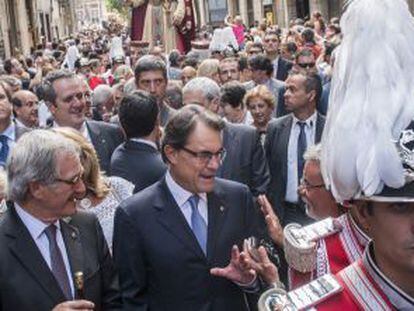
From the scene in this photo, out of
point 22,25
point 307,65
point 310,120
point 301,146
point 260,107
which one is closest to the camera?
point 301,146

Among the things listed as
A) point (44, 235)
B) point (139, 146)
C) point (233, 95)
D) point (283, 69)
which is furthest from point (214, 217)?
point (283, 69)

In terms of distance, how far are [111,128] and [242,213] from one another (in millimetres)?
2462

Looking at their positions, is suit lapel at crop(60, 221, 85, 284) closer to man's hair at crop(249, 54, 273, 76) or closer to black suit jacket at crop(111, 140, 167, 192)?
black suit jacket at crop(111, 140, 167, 192)

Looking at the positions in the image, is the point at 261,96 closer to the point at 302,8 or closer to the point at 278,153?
the point at 278,153

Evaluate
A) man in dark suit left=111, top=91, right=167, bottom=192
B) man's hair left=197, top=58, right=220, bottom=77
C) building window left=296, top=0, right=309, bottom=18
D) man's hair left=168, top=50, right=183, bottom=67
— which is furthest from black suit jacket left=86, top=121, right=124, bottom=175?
building window left=296, top=0, right=309, bottom=18

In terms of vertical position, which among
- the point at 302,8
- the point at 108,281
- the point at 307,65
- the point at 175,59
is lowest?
the point at 108,281

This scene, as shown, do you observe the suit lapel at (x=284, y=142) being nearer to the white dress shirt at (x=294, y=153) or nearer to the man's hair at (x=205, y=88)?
the white dress shirt at (x=294, y=153)

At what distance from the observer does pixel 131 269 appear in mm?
3502

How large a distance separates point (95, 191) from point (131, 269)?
679 millimetres

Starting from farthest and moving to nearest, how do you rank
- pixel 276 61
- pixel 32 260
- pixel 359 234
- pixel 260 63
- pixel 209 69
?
pixel 276 61
pixel 209 69
pixel 260 63
pixel 32 260
pixel 359 234

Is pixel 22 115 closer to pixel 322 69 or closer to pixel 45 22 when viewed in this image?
pixel 322 69

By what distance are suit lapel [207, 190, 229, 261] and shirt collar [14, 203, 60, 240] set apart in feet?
2.56

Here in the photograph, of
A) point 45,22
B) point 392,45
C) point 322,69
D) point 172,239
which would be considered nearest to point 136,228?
point 172,239

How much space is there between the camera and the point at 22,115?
297 inches
